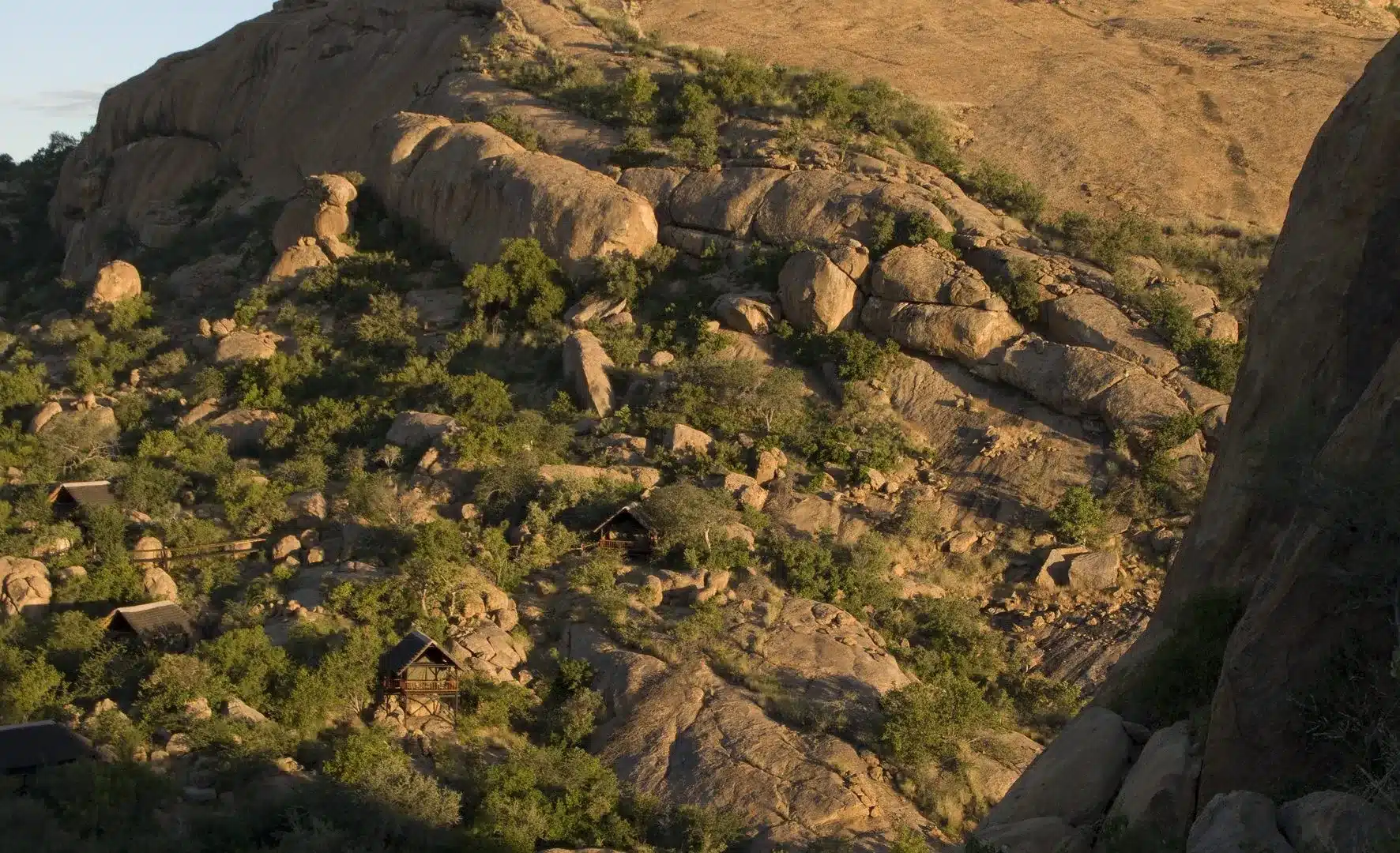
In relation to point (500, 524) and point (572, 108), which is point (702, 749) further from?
point (572, 108)

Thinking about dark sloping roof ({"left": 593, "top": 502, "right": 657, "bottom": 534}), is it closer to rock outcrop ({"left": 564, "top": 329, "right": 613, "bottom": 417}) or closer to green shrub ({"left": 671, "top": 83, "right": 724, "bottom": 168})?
rock outcrop ({"left": 564, "top": 329, "right": 613, "bottom": 417})

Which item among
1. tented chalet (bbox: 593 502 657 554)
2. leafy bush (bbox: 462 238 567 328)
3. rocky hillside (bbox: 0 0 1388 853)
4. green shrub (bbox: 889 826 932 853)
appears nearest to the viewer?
green shrub (bbox: 889 826 932 853)

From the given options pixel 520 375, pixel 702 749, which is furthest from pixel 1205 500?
pixel 520 375

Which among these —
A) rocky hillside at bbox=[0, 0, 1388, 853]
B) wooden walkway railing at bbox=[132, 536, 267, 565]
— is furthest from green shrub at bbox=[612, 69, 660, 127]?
wooden walkway railing at bbox=[132, 536, 267, 565]

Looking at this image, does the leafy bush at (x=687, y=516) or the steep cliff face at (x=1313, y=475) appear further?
the leafy bush at (x=687, y=516)

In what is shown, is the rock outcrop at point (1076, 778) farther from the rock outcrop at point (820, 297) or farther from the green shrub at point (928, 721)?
the rock outcrop at point (820, 297)

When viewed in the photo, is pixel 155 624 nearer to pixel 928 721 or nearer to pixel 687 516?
pixel 687 516

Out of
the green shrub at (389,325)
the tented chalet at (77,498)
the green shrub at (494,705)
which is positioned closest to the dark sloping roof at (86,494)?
the tented chalet at (77,498)

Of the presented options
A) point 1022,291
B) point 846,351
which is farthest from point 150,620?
point 1022,291
